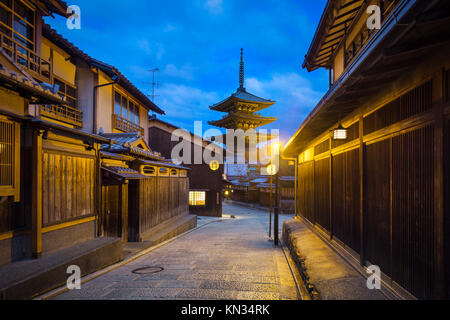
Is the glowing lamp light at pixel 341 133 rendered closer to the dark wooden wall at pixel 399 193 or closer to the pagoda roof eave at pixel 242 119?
the dark wooden wall at pixel 399 193

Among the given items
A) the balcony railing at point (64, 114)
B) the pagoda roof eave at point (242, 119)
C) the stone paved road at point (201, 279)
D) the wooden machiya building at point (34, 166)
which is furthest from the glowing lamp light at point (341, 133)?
the pagoda roof eave at point (242, 119)

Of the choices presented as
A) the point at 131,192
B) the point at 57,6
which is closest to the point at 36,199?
the point at 131,192

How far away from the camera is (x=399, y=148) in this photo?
4375 mm

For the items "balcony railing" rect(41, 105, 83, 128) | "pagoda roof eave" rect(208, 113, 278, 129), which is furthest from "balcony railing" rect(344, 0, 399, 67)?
A: "pagoda roof eave" rect(208, 113, 278, 129)

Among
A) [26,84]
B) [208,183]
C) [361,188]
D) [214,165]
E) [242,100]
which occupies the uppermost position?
[242,100]

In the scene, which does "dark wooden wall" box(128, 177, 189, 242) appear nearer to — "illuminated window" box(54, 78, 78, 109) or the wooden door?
the wooden door

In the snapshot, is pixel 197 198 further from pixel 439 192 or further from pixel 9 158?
pixel 439 192

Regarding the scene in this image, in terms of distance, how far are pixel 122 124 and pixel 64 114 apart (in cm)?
451

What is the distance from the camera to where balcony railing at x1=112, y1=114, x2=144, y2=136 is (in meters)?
18.2

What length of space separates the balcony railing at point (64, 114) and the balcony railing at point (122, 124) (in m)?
2.35

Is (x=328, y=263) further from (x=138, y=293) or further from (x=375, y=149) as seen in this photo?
(x=138, y=293)
